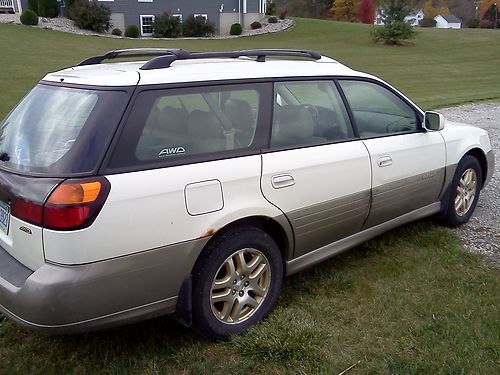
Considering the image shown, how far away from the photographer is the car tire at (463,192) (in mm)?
4664

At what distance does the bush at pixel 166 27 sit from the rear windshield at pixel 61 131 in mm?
35862

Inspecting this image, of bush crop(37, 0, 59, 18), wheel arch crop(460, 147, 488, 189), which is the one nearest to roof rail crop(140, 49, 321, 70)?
wheel arch crop(460, 147, 488, 189)

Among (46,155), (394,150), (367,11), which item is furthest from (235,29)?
(46,155)

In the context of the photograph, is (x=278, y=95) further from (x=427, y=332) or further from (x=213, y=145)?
(x=427, y=332)

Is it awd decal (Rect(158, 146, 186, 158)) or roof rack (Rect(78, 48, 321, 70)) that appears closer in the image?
awd decal (Rect(158, 146, 186, 158))

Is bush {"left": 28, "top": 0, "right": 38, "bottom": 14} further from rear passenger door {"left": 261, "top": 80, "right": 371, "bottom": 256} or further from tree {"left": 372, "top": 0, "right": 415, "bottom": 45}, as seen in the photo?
rear passenger door {"left": 261, "top": 80, "right": 371, "bottom": 256}

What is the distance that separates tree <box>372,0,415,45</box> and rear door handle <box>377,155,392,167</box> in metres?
34.2

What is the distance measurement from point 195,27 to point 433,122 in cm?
3565

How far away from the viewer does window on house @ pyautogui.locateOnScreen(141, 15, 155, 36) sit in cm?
3872

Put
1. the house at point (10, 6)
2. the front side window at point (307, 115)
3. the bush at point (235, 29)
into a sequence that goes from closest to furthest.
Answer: the front side window at point (307, 115) → the house at point (10, 6) → the bush at point (235, 29)

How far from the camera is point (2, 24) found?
33500 mm

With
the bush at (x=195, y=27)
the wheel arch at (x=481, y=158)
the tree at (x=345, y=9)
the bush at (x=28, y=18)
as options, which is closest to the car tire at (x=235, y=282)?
the wheel arch at (x=481, y=158)

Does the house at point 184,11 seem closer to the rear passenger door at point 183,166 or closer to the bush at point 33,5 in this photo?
the bush at point 33,5

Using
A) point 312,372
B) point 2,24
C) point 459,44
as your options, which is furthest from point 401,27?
point 312,372
